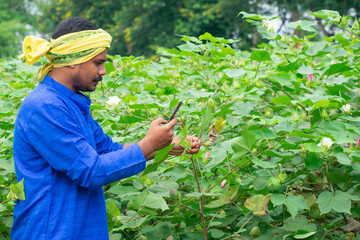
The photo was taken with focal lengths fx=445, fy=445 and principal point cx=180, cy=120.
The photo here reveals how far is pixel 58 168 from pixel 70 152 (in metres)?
0.09

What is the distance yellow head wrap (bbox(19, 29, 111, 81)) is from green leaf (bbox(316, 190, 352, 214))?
1.20 meters

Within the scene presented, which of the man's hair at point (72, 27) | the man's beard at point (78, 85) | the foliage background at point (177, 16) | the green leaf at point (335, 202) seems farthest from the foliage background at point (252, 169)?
the foliage background at point (177, 16)

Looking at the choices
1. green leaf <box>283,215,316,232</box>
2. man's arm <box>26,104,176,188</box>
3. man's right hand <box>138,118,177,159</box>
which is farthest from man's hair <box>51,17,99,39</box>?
green leaf <box>283,215,316,232</box>

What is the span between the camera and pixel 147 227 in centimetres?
232

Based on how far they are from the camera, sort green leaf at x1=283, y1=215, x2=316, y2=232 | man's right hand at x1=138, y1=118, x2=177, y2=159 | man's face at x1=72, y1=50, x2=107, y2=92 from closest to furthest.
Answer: man's right hand at x1=138, y1=118, x2=177, y2=159 → man's face at x1=72, y1=50, x2=107, y2=92 → green leaf at x1=283, y1=215, x2=316, y2=232

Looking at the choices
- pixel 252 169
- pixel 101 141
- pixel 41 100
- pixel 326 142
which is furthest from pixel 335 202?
pixel 41 100

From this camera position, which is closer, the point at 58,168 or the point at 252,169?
the point at 58,168

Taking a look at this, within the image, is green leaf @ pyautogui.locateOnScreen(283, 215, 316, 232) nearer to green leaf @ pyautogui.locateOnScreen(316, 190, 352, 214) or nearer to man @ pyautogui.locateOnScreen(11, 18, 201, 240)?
green leaf @ pyautogui.locateOnScreen(316, 190, 352, 214)

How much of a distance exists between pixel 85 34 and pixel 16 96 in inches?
55.6

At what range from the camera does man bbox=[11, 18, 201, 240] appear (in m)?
1.72

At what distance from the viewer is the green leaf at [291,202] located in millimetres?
1929

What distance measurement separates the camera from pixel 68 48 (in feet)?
6.16

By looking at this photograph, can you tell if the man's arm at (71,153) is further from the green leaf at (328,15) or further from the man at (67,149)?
the green leaf at (328,15)

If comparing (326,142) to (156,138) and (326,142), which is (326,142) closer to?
(326,142)
